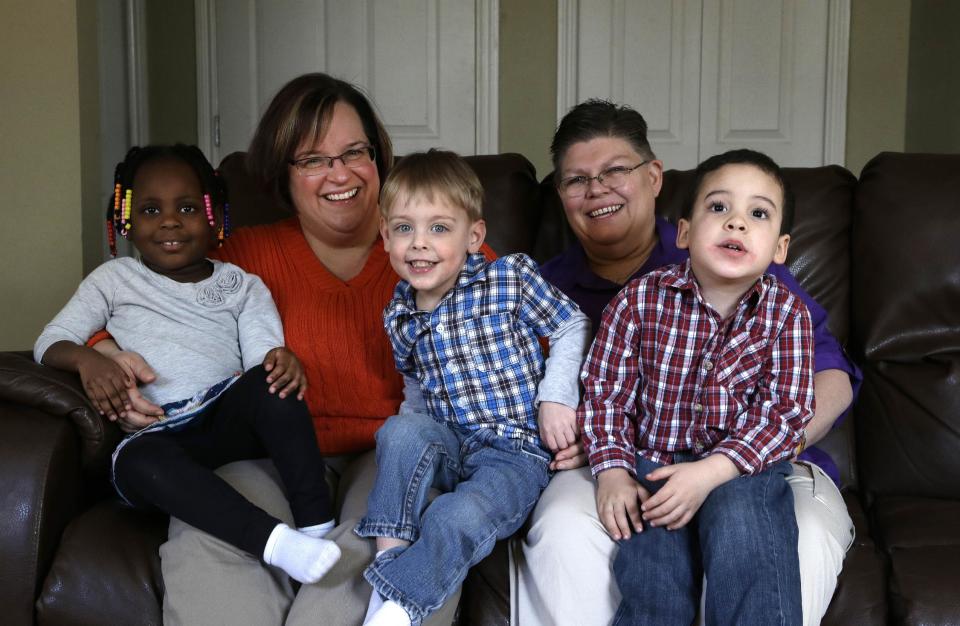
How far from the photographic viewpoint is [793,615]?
137 centimetres

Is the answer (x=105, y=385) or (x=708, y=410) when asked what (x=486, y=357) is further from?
(x=105, y=385)

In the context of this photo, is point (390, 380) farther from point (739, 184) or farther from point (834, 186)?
point (834, 186)

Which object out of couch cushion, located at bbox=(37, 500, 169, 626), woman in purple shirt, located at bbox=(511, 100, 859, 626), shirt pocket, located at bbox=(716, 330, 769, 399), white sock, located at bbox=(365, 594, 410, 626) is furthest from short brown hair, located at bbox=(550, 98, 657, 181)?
couch cushion, located at bbox=(37, 500, 169, 626)

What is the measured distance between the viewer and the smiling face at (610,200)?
76.7 inches

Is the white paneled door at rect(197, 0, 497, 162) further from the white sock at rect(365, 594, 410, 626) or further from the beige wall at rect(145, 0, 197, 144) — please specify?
the white sock at rect(365, 594, 410, 626)

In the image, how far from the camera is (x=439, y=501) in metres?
1.55

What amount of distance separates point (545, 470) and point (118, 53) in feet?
8.58

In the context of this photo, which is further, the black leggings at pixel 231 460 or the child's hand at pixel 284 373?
the child's hand at pixel 284 373

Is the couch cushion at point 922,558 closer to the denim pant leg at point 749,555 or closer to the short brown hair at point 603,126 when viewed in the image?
the denim pant leg at point 749,555

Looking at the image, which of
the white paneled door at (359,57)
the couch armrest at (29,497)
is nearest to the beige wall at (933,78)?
the white paneled door at (359,57)

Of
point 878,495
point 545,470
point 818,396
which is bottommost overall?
point 878,495

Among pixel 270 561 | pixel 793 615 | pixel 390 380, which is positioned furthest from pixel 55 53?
pixel 793 615

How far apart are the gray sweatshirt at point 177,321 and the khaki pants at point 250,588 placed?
1.18 feet

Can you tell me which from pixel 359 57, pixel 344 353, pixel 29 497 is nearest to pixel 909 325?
pixel 344 353
